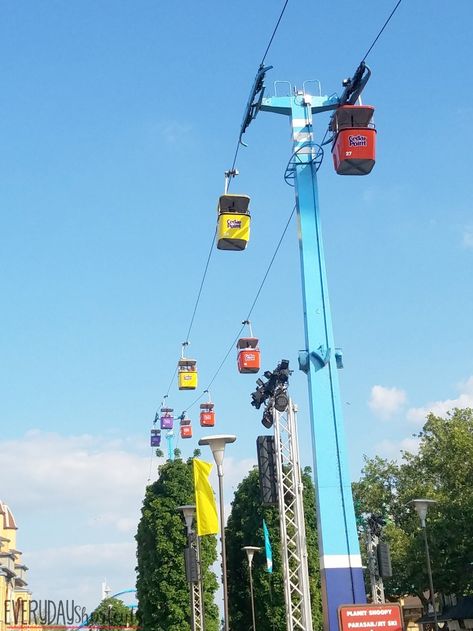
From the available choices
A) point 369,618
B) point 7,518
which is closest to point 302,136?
point 369,618

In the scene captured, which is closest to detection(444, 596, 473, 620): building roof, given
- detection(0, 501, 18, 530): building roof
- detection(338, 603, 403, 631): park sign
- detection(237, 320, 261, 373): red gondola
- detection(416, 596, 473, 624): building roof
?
detection(416, 596, 473, 624): building roof

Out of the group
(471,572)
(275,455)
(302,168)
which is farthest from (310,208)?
(471,572)

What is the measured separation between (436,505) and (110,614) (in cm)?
5288

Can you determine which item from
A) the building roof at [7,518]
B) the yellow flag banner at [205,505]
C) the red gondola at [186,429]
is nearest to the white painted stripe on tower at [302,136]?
the yellow flag banner at [205,505]

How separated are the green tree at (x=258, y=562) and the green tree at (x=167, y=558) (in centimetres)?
157

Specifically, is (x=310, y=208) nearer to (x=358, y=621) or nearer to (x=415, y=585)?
(x=358, y=621)

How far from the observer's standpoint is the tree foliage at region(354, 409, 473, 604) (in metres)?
45.9

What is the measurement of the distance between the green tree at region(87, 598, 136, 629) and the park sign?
7203cm

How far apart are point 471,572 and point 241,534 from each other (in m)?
13.3

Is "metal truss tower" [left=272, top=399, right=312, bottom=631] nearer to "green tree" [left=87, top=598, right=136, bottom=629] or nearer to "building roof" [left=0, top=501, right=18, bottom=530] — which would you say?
"green tree" [left=87, top=598, right=136, bottom=629]

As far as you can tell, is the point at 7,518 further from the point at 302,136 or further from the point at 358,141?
the point at 358,141

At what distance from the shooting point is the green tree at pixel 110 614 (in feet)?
286

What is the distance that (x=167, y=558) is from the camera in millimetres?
49031

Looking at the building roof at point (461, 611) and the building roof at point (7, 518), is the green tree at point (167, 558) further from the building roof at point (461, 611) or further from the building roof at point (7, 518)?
the building roof at point (7, 518)
